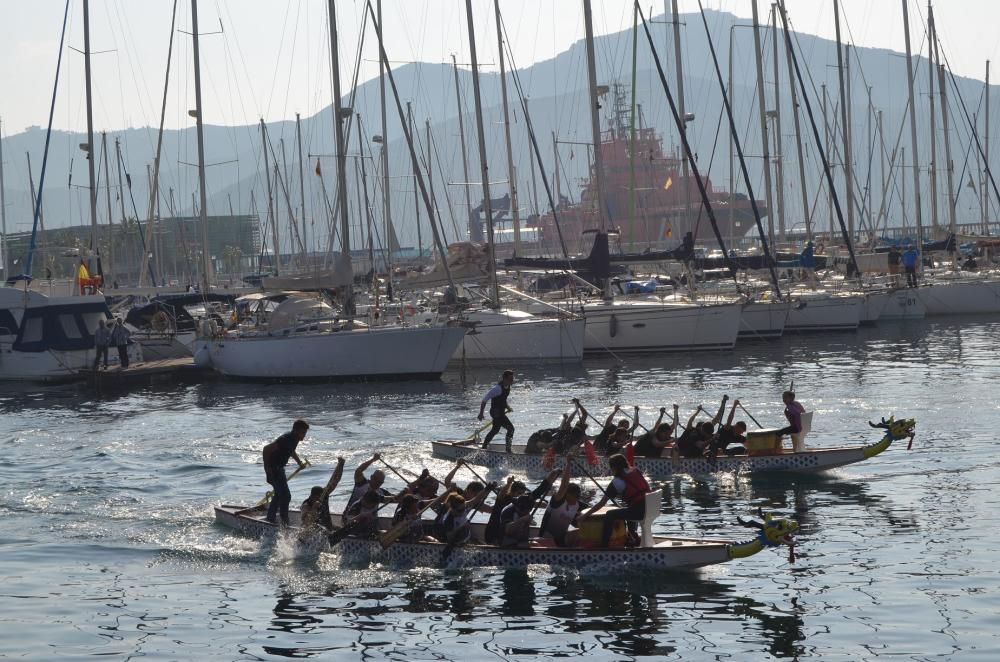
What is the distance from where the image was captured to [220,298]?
52.0 m

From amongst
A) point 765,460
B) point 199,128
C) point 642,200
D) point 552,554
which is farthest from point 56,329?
point 642,200

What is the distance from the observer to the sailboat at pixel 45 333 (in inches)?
1788

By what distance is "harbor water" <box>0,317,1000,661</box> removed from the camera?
561 inches

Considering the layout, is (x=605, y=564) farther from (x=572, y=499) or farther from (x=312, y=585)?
(x=312, y=585)

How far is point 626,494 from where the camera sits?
16.7 m

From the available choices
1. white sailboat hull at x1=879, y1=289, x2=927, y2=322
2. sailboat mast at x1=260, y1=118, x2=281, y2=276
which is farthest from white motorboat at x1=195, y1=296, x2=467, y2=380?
sailboat mast at x1=260, y1=118, x2=281, y2=276

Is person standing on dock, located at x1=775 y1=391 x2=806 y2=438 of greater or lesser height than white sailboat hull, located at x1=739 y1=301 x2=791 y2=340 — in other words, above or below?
below

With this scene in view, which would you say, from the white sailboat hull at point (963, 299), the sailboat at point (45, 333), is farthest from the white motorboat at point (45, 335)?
the white sailboat hull at point (963, 299)

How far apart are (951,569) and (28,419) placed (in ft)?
90.8

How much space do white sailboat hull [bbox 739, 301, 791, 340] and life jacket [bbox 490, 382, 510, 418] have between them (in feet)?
79.5

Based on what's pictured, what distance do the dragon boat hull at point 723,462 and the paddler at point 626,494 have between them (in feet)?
20.3

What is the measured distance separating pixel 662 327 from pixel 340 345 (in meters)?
12.2

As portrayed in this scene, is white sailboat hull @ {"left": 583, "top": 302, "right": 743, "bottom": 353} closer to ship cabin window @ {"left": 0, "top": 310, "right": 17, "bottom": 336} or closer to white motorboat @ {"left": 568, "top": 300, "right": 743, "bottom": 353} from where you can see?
white motorboat @ {"left": 568, "top": 300, "right": 743, "bottom": 353}

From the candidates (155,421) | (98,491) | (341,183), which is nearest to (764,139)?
(341,183)
